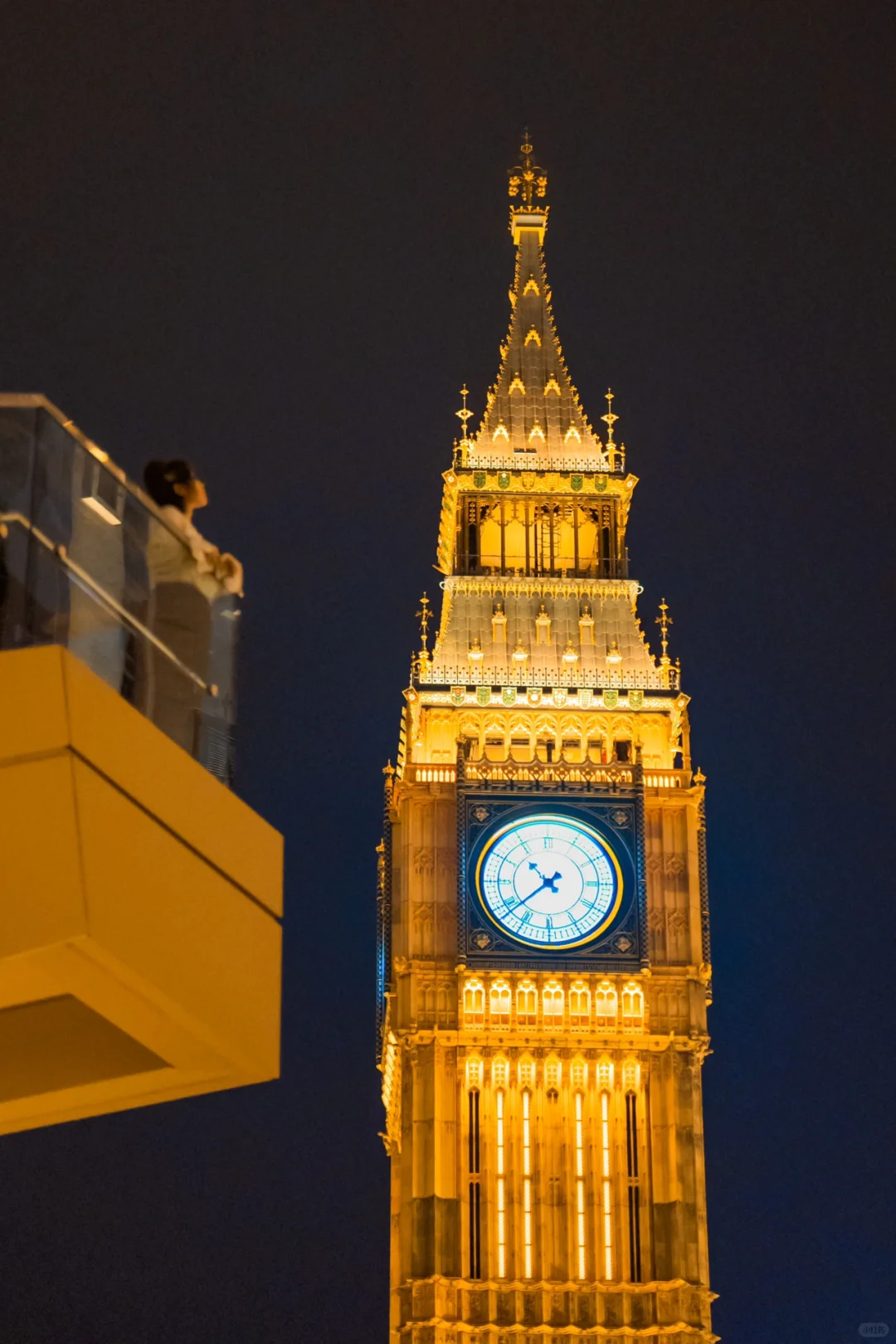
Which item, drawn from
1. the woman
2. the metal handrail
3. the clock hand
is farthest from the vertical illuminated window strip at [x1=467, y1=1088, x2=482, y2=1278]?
the metal handrail

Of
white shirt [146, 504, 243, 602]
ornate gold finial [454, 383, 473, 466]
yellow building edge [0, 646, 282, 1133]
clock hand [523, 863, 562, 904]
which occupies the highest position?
ornate gold finial [454, 383, 473, 466]

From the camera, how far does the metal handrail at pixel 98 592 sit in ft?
34.3

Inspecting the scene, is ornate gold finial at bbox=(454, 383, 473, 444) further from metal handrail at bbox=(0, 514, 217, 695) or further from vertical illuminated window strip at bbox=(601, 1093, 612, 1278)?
metal handrail at bbox=(0, 514, 217, 695)

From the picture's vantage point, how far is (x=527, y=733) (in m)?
50.4

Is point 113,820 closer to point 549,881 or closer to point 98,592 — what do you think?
point 98,592

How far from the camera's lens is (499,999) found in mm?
47344

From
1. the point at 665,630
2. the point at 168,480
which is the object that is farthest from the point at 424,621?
the point at 168,480

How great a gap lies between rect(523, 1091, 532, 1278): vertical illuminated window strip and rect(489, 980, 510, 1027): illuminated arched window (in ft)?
5.09

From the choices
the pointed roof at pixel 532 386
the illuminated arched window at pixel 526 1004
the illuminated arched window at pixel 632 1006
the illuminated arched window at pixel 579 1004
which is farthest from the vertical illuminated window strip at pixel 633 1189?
the pointed roof at pixel 532 386

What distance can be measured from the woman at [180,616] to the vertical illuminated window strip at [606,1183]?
35.7 metres

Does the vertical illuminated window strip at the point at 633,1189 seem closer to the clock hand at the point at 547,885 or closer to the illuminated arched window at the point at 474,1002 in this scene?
the illuminated arched window at the point at 474,1002

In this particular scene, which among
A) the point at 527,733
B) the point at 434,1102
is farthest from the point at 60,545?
the point at 527,733

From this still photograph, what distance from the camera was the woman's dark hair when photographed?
1262 cm

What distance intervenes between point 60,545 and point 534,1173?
3701 cm
